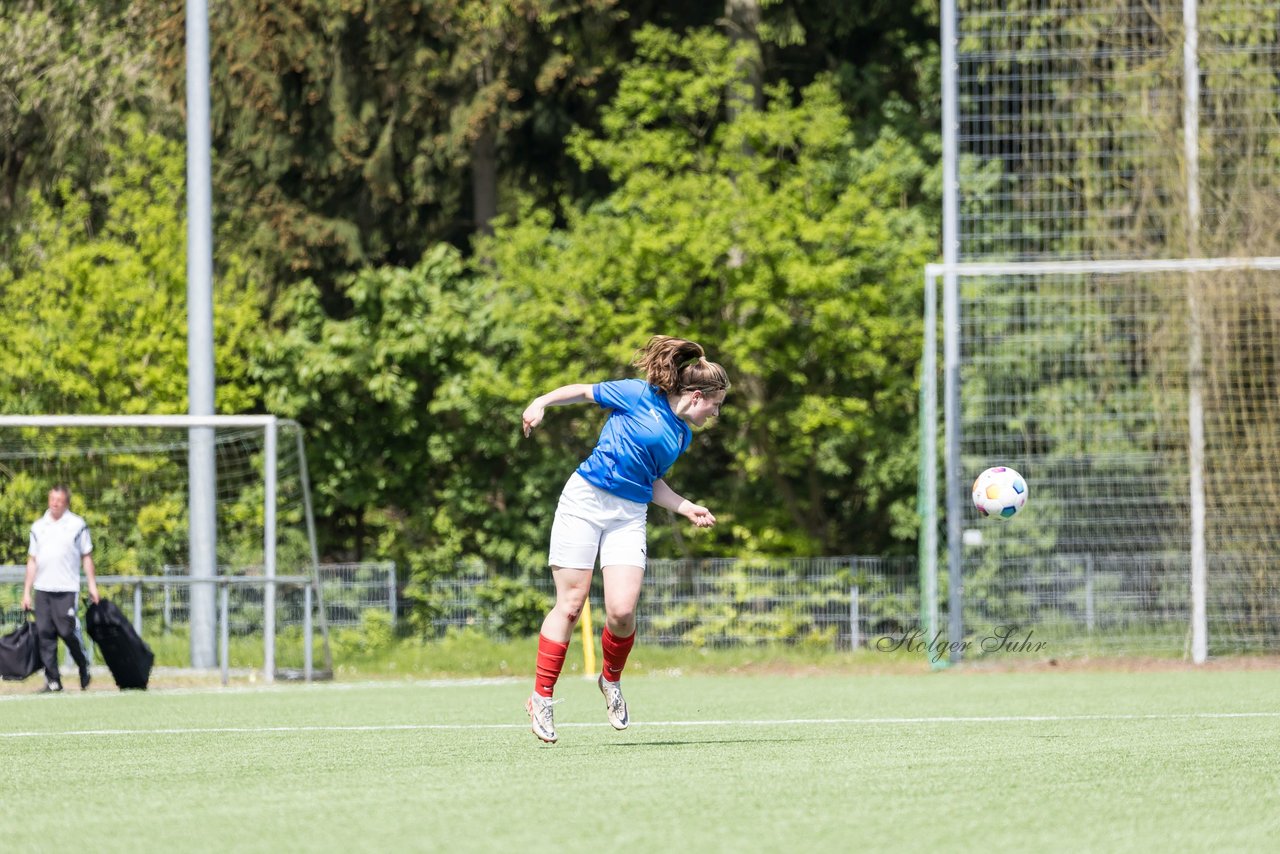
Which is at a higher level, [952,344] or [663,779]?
[952,344]

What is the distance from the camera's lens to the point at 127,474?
57.9 ft

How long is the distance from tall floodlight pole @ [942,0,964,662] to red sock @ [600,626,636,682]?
10119 millimetres

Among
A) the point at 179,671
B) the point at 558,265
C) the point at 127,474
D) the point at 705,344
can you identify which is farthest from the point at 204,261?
the point at 705,344

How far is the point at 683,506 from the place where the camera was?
308 inches

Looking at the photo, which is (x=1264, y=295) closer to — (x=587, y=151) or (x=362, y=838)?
(x=587, y=151)

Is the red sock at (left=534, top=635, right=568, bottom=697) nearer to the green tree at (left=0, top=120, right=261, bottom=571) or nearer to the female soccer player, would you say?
the female soccer player

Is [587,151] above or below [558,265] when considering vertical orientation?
above

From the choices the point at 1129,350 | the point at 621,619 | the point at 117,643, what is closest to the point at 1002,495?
the point at 621,619

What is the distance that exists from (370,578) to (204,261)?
5.48m

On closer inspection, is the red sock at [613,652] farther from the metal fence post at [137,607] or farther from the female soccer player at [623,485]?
the metal fence post at [137,607]

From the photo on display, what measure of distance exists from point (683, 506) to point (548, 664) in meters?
0.92

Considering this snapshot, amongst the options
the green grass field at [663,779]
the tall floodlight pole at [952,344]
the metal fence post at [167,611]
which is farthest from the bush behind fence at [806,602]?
the green grass field at [663,779]

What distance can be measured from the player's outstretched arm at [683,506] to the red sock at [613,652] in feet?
2.03

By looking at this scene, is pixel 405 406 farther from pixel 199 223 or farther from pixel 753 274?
pixel 199 223
